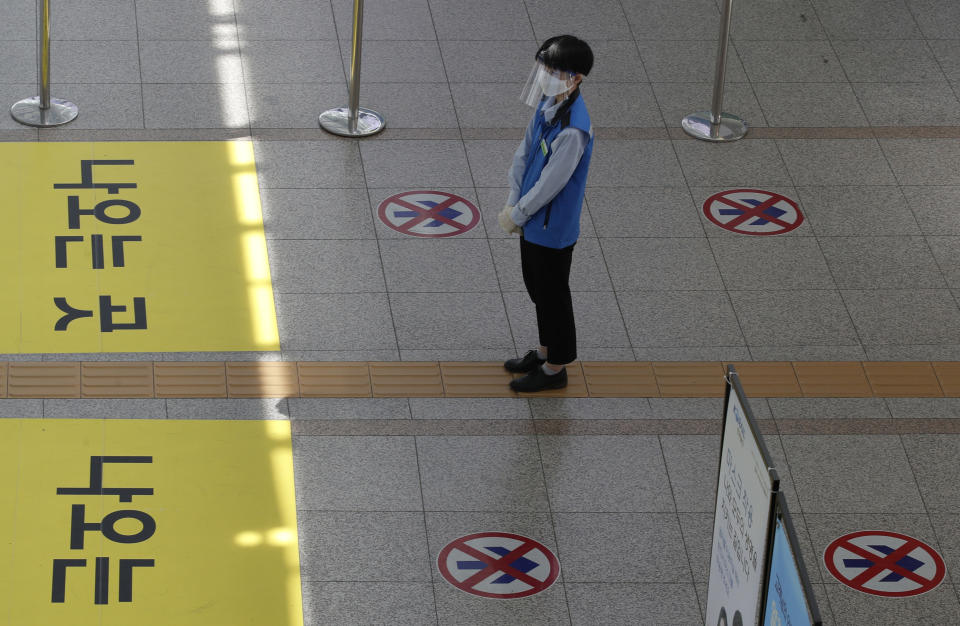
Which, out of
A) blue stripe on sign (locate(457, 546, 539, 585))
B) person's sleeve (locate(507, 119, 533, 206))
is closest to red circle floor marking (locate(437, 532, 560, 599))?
blue stripe on sign (locate(457, 546, 539, 585))

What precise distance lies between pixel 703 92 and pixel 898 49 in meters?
1.74

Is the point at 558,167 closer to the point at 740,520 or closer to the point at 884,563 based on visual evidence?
the point at 884,563

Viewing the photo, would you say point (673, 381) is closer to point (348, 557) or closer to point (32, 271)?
point (348, 557)

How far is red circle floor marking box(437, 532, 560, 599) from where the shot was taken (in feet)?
18.3

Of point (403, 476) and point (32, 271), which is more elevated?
point (32, 271)

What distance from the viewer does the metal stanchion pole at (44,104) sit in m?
8.30

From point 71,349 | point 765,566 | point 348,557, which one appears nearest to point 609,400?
point 348,557

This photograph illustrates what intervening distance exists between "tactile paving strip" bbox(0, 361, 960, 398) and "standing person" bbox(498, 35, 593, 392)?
23cm

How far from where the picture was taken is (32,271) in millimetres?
7160

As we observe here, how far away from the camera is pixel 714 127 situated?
891 centimetres

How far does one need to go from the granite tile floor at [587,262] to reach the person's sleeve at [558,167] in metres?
1.08

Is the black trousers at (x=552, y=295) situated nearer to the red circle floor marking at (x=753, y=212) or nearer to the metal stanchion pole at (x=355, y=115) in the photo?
the red circle floor marking at (x=753, y=212)

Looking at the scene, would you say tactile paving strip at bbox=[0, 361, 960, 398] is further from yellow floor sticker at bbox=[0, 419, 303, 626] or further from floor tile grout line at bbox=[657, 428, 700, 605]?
floor tile grout line at bbox=[657, 428, 700, 605]

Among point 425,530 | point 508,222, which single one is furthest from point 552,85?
point 425,530
